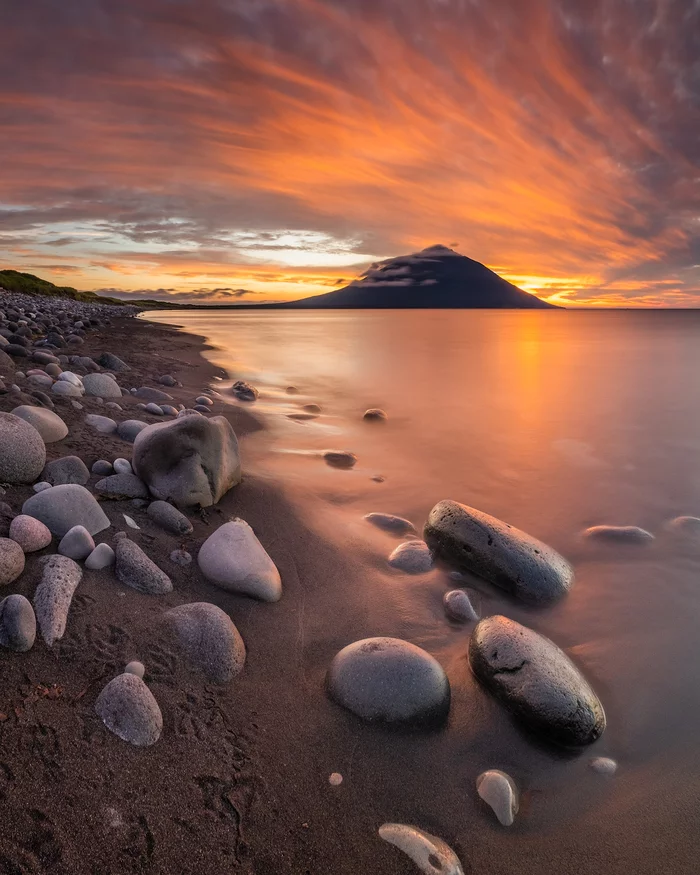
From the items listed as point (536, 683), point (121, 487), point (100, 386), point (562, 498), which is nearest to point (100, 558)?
point (121, 487)

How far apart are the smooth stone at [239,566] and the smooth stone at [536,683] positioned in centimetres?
120

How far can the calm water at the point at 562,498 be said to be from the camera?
8.19 ft

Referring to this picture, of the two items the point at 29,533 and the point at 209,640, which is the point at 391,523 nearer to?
the point at 209,640

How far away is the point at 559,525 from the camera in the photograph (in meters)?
4.65

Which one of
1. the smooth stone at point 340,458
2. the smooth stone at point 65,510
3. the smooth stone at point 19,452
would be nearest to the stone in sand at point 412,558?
the smooth stone at point 65,510

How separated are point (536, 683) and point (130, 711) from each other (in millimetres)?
1760

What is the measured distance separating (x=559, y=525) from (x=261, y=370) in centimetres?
1108

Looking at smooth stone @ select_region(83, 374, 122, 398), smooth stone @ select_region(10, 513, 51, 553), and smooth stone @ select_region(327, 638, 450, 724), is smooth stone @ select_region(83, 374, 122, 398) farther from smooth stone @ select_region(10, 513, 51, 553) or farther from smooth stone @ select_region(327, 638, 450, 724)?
smooth stone @ select_region(327, 638, 450, 724)

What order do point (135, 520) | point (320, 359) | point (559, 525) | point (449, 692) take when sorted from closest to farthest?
point (449, 692) → point (135, 520) → point (559, 525) → point (320, 359)

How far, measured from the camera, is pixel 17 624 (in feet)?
6.71

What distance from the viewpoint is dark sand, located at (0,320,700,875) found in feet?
5.28

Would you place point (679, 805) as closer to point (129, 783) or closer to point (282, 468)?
point (129, 783)

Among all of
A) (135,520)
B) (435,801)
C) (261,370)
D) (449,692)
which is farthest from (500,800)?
(261,370)

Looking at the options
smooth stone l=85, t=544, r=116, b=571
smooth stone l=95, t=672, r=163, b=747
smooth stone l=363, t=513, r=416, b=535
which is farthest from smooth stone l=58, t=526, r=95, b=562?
smooth stone l=363, t=513, r=416, b=535
